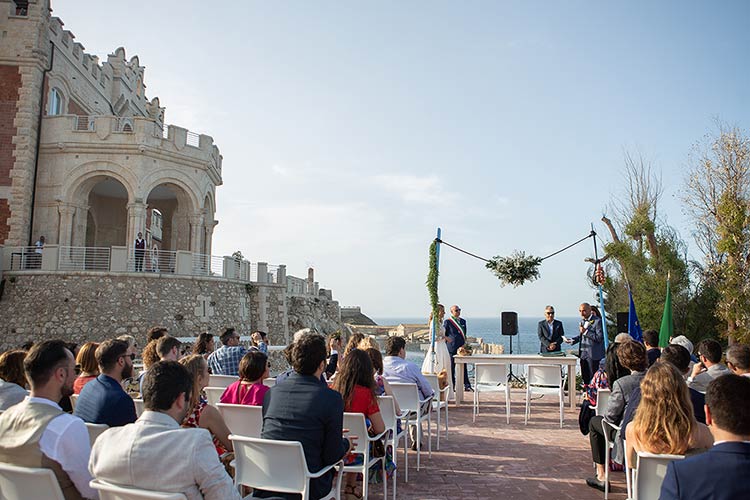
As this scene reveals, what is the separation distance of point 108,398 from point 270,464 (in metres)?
1.25

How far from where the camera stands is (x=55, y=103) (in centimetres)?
2150

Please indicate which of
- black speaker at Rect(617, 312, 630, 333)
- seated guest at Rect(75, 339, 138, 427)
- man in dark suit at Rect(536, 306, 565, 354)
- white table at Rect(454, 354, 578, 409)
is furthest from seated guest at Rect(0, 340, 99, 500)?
black speaker at Rect(617, 312, 630, 333)

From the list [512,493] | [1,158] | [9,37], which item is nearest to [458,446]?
[512,493]

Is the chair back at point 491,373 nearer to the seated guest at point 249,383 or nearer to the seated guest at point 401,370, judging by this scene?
the seated guest at point 401,370

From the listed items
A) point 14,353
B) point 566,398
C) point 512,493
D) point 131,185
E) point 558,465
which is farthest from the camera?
point 131,185

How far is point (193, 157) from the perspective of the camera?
21.6 metres

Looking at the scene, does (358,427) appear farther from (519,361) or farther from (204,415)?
(519,361)

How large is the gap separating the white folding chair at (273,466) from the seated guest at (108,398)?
2.78 ft

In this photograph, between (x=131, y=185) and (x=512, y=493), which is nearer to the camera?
(x=512, y=493)

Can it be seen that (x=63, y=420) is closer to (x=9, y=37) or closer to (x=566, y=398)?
(x=566, y=398)

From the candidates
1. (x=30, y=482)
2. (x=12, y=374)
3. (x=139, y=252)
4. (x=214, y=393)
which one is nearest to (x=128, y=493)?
(x=30, y=482)

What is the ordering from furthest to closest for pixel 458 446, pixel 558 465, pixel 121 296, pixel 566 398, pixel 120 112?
pixel 120 112, pixel 121 296, pixel 566 398, pixel 458 446, pixel 558 465

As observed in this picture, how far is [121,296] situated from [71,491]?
17127 millimetres

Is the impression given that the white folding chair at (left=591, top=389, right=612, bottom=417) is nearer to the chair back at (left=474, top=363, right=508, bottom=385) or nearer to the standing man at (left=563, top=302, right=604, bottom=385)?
the chair back at (left=474, top=363, right=508, bottom=385)
